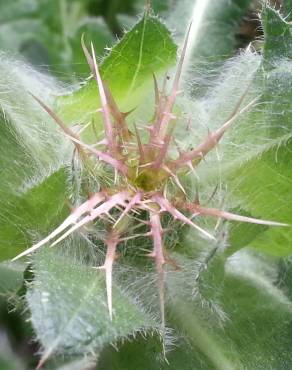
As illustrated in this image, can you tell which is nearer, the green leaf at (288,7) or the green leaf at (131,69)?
the green leaf at (131,69)

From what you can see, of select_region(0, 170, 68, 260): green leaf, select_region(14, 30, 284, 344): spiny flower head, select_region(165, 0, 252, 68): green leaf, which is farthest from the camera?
select_region(165, 0, 252, 68): green leaf

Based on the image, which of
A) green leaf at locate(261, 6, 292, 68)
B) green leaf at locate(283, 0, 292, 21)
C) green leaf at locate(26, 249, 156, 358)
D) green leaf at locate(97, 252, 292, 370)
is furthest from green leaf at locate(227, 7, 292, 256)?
green leaf at locate(283, 0, 292, 21)

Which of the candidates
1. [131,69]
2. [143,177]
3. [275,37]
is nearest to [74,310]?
[143,177]

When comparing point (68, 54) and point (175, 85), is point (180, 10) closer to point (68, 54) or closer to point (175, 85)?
point (68, 54)

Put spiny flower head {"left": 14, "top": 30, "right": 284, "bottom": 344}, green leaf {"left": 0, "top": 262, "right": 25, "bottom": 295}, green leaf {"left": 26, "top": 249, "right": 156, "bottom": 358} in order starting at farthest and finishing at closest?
green leaf {"left": 0, "top": 262, "right": 25, "bottom": 295}
spiny flower head {"left": 14, "top": 30, "right": 284, "bottom": 344}
green leaf {"left": 26, "top": 249, "right": 156, "bottom": 358}

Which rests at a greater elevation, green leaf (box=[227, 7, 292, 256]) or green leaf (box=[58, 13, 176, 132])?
green leaf (box=[58, 13, 176, 132])

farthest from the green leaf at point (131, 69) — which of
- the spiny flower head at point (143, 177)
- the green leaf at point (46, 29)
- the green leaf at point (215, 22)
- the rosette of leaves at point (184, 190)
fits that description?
the green leaf at point (46, 29)

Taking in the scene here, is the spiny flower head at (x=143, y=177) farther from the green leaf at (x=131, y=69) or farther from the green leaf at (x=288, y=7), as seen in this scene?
the green leaf at (x=288, y=7)

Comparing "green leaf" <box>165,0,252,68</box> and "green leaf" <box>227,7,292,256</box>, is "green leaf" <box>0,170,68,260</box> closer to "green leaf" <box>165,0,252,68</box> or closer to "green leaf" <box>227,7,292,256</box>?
"green leaf" <box>227,7,292,256</box>
